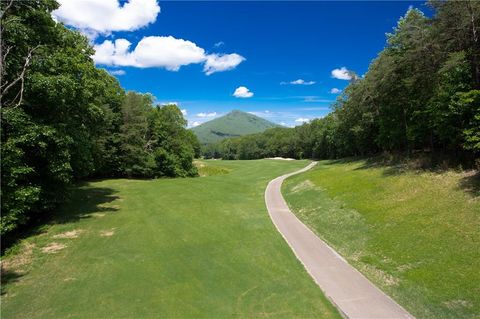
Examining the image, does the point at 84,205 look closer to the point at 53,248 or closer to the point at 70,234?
the point at 70,234

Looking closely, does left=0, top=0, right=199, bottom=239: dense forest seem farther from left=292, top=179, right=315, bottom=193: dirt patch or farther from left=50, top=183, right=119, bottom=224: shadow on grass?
left=292, top=179, right=315, bottom=193: dirt patch

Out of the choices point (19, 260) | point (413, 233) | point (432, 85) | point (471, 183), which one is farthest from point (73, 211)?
point (432, 85)

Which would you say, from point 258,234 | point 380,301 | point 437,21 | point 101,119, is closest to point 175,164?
point 101,119

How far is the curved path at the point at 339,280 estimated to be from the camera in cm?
989

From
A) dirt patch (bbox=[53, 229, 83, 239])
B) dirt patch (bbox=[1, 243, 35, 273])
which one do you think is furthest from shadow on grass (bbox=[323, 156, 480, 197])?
dirt patch (bbox=[1, 243, 35, 273])

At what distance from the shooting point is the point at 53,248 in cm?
1600

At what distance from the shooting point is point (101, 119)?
92.1 ft

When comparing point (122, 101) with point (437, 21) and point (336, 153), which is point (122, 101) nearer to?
point (437, 21)

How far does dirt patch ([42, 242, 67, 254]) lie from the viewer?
15.6 metres

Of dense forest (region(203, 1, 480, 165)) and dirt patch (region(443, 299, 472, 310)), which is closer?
dirt patch (region(443, 299, 472, 310))

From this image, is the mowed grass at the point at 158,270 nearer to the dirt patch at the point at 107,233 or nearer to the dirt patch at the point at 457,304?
the dirt patch at the point at 107,233

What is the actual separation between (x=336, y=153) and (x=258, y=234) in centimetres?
7302

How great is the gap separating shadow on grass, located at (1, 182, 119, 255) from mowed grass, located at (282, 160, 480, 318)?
15909 mm

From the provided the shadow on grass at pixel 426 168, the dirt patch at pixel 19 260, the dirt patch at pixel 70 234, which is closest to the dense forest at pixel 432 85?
the shadow on grass at pixel 426 168
